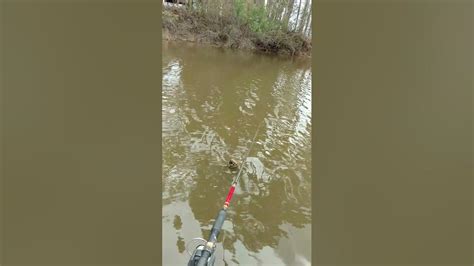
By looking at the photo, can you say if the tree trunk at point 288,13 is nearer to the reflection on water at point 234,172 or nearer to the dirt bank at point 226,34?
the dirt bank at point 226,34

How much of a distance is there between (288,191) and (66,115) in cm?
289

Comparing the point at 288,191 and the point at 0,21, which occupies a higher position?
the point at 0,21

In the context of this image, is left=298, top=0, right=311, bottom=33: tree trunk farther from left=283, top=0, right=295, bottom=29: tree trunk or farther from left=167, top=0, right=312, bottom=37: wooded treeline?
left=283, top=0, right=295, bottom=29: tree trunk

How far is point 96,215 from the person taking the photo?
123cm

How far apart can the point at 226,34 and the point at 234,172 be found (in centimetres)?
1197

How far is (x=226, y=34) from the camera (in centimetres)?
1463

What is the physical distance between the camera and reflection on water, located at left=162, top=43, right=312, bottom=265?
2.70 meters

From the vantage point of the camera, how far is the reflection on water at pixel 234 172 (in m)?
2.70

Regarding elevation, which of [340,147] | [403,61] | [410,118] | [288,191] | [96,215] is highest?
[403,61]

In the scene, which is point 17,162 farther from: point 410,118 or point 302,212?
point 302,212

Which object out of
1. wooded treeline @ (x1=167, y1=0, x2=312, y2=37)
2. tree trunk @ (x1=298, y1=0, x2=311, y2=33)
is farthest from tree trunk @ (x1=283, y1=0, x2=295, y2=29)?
tree trunk @ (x1=298, y1=0, x2=311, y2=33)

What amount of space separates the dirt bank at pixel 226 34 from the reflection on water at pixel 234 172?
19.7 feet

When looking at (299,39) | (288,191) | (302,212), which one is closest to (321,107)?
(302,212)

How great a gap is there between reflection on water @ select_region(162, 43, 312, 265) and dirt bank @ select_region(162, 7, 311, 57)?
6006 mm
